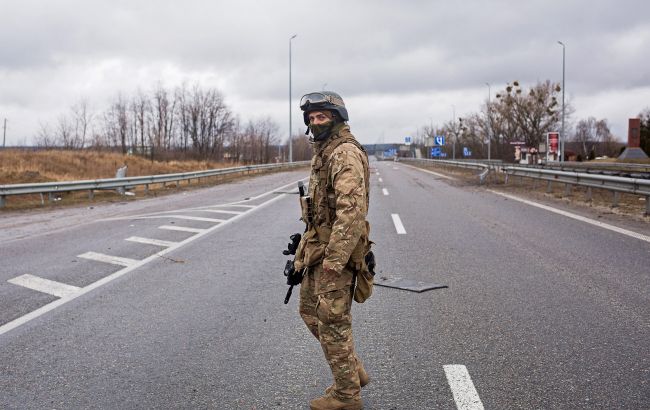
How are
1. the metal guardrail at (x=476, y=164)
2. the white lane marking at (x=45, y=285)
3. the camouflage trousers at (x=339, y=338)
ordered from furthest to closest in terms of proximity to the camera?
1. the metal guardrail at (x=476, y=164)
2. the white lane marking at (x=45, y=285)
3. the camouflage trousers at (x=339, y=338)

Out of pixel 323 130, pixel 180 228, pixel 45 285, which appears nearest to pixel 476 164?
pixel 180 228

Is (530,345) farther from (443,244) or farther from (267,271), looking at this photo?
(443,244)

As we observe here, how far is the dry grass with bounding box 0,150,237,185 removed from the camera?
25.2 m

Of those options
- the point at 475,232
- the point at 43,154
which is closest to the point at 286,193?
the point at 475,232

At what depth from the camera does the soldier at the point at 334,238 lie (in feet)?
10.5

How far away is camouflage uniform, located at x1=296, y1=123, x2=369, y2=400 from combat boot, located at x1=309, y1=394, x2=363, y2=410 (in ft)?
0.09

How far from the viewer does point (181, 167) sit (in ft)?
142

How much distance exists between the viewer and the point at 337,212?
3.21 m

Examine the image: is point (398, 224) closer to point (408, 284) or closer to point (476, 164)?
point (408, 284)

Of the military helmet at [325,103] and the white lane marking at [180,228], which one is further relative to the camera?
the white lane marking at [180,228]

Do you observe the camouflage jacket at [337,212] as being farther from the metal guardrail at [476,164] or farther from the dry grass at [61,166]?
the metal guardrail at [476,164]

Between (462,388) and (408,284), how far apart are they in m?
2.94

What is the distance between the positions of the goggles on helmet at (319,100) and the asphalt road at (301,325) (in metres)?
1.83

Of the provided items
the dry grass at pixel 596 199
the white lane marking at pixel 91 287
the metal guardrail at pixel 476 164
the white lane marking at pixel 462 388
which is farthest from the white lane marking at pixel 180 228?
the metal guardrail at pixel 476 164
